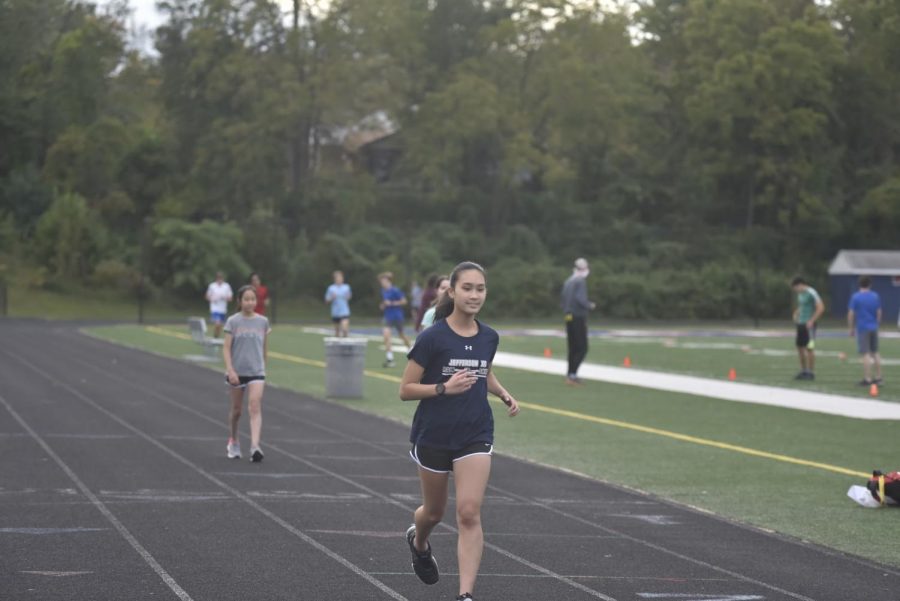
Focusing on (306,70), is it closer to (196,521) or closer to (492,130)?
(492,130)

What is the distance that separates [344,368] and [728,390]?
6.45 meters

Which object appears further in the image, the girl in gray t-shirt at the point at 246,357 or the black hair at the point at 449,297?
the girl in gray t-shirt at the point at 246,357

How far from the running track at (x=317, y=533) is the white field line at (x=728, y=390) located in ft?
23.4

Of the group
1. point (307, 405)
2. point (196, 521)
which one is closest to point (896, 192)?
point (307, 405)

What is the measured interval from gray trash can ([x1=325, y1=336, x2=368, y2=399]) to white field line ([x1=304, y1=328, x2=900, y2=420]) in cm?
524

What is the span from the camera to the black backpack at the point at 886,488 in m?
12.0

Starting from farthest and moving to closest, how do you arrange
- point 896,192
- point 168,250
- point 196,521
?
point 896,192 → point 168,250 → point 196,521

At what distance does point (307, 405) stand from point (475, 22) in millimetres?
57772

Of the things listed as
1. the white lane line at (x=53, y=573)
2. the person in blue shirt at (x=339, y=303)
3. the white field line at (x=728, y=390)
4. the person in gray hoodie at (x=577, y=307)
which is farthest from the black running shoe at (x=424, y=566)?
the person in blue shirt at (x=339, y=303)

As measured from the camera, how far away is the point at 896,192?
70.0 meters

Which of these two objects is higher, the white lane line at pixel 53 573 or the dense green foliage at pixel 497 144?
the dense green foliage at pixel 497 144

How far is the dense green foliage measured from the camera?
217ft

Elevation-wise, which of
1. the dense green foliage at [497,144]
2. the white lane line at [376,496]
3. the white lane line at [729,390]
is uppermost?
the dense green foliage at [497,144]

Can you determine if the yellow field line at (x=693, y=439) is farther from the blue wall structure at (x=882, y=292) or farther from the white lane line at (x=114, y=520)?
the blue wall structure at (x=882, y=292)
